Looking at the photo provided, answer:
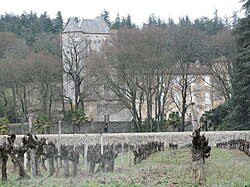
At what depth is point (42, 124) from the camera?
49562mm

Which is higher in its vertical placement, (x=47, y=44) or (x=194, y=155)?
(x=47, y=44)

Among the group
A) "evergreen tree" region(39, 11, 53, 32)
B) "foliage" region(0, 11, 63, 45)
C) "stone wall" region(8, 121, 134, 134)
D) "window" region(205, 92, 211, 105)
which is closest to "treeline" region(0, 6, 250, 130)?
"stone wall" region(8, 121, 134, 134)

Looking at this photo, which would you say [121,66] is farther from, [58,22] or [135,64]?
[58,22]

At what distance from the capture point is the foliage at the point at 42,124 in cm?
4938

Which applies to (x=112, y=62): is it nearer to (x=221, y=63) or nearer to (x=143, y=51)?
(x=143, y=51)

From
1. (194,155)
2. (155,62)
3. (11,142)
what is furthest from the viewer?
(155,62)

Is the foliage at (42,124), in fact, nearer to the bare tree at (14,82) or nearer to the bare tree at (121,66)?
the bare tree at (14,82)

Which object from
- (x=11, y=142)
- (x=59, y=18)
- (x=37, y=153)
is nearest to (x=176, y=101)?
(x=37, y=153)

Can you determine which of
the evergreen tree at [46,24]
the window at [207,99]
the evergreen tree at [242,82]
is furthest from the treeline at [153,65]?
the evergreen tree at [46,24]

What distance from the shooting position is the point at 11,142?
649 inches

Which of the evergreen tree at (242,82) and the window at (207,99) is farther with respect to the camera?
the window at (207,99)

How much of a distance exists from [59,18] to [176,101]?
48698 millimetres

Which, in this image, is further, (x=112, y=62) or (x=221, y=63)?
(x=221, y=63)

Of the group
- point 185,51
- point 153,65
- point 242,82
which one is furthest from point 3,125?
point 242,82
